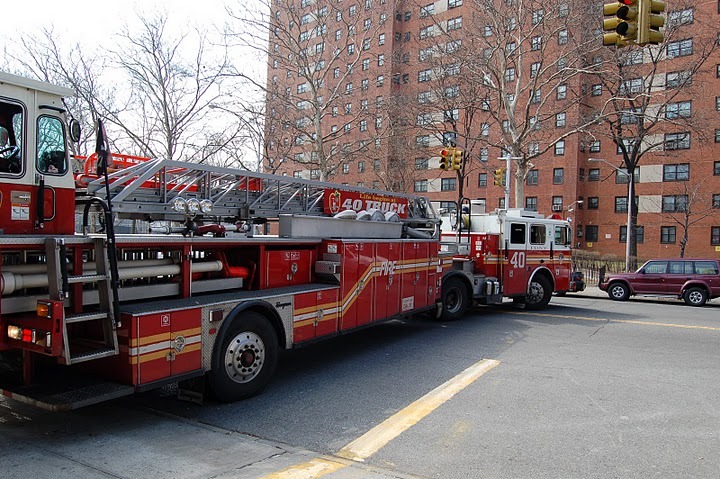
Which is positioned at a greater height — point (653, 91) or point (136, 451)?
point (653, 91)

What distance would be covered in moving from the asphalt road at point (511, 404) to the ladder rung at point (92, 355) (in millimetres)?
1314

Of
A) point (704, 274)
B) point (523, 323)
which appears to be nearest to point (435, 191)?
point (704, 274)

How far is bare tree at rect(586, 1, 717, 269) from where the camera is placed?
26.8m

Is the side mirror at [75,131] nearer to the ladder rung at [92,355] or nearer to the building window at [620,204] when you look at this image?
the ladder rung at [92,355]

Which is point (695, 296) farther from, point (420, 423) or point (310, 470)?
point (310, 470)

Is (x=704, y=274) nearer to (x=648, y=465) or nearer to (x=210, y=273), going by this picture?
(x=648, y=465)

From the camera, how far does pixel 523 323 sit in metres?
12.1

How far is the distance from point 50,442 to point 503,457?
13.0 feet

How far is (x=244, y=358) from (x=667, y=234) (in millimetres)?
49826

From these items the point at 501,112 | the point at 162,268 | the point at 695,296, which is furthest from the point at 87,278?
the point at 501,112

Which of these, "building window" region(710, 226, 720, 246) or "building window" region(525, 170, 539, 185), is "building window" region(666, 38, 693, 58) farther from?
"building window" region(525, 170, 539, 185)

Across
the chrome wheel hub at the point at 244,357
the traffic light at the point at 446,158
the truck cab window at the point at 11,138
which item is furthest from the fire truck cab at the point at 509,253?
the truck cab window at the point at 11,138

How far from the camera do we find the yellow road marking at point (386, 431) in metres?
4.30

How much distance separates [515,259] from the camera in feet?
44.2
